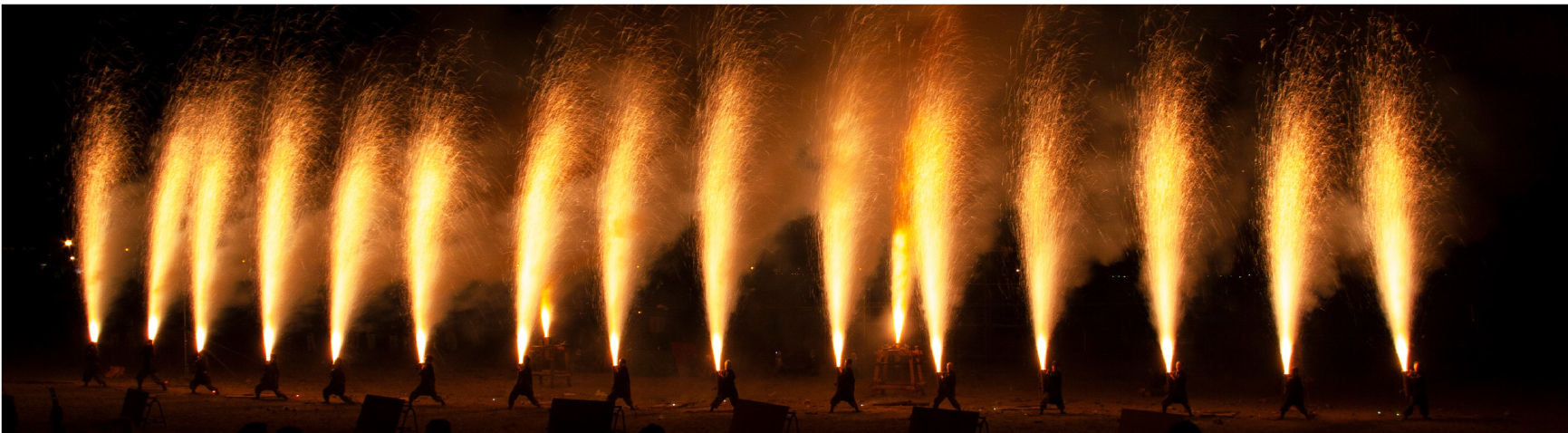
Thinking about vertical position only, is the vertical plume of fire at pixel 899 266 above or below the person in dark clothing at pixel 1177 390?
above

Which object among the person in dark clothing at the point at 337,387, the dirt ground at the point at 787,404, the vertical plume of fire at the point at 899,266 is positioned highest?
the vertical plume of fire at the point at 899,266

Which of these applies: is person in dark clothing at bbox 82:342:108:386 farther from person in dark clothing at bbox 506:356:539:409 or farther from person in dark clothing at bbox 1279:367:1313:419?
person in dark clothing at bbox 1279:367:1313:419

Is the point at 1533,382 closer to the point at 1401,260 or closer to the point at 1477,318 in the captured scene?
the point at 1477,318

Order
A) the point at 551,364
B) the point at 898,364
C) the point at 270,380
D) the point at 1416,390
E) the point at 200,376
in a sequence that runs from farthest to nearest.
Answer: the point at 551,364 < the point at 898,364 < the point at 200,376 < the point at 270,380 < the point at 1416,390

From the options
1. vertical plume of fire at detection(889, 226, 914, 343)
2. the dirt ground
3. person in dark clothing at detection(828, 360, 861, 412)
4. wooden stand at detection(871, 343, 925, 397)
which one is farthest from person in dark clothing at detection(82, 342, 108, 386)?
vertical plume of fire at detection(889, 226, 914, 343)

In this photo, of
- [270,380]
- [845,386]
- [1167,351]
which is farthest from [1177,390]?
[270,380]

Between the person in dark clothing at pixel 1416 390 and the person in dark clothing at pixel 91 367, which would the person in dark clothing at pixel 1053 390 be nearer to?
the person in dark clothing at pixel 1416 390

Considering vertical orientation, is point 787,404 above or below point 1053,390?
below

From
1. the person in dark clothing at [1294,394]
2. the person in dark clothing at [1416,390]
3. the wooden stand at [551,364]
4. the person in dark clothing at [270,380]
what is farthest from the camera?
the wooden stand at [551,364]

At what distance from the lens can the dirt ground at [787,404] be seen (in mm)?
15750

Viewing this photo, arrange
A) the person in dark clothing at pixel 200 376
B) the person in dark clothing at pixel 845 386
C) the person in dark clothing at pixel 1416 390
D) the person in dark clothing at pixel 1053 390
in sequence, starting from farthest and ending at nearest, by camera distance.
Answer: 1. the person in dark clothing at pixel 200 376
2. the person in dark clothing at pixel 845 386
3. the person in dark clothing at pixel 1053 390
4. the person in dark clothing at pixel 1416 390

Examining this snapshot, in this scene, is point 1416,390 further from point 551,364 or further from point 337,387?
point 337,387

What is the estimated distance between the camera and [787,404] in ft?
64.4

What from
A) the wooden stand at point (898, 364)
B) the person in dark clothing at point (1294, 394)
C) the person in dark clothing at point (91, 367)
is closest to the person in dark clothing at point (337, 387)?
the person in dark clothing at point (91, 367)
